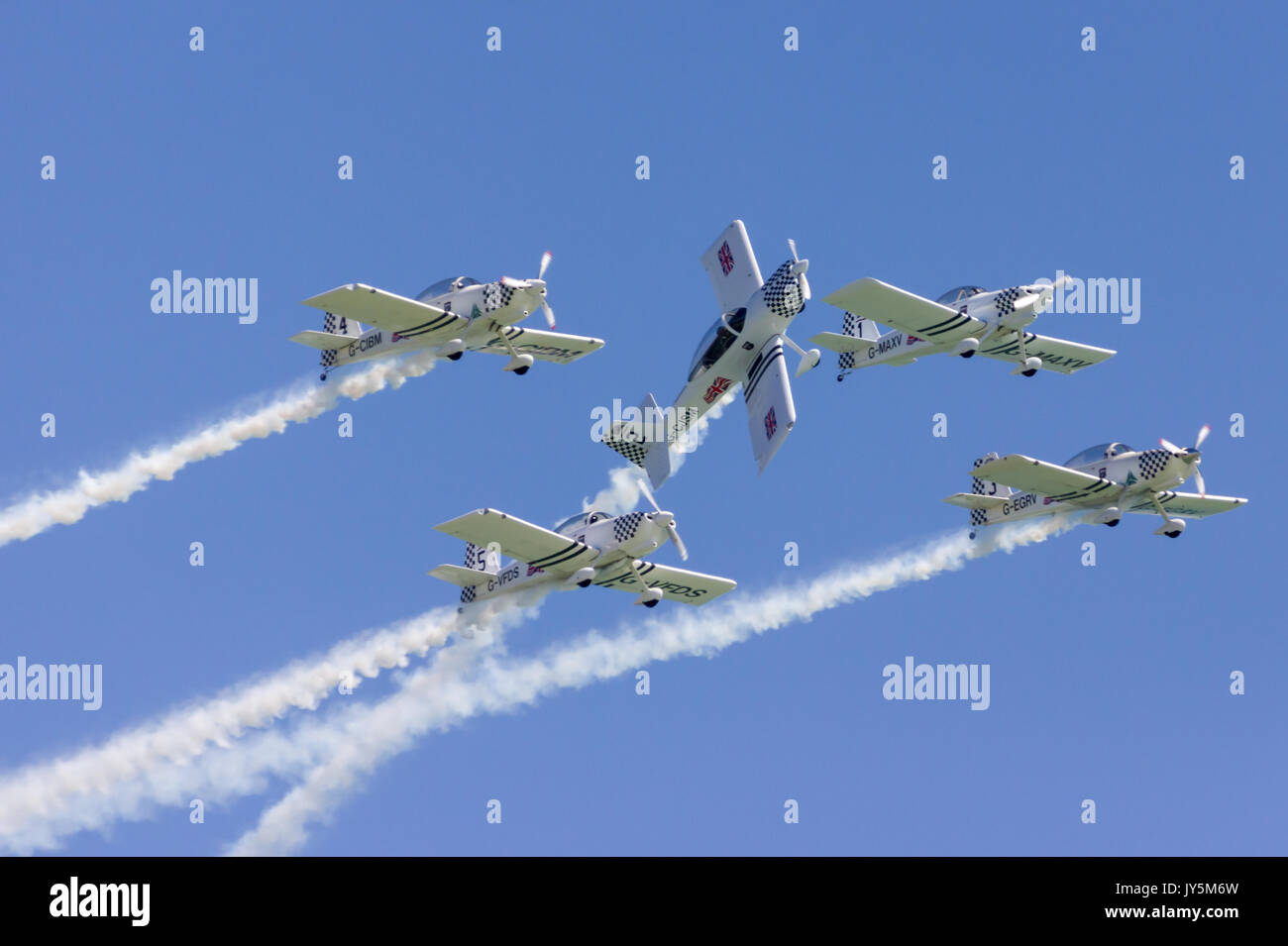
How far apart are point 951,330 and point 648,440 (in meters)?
8.38

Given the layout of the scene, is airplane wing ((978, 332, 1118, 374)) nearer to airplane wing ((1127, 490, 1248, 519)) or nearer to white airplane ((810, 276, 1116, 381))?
white airplane ((810, 276, 1116, 381))

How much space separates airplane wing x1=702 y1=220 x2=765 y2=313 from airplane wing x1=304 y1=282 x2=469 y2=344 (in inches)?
247

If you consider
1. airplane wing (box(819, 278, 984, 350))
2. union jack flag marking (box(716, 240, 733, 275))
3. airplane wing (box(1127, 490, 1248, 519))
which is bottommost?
airplane wing (box(1127, 490, 1248, 519))

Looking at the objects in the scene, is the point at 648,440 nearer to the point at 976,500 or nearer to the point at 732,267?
the point at 732,267

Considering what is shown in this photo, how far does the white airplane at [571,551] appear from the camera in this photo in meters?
43.9

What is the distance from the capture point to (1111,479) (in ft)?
166

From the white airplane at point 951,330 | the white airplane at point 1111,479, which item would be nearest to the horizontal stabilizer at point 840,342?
the white airplane at point 951,330

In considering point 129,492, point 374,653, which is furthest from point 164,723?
point 129,492

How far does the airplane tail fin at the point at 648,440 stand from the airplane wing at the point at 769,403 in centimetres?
279

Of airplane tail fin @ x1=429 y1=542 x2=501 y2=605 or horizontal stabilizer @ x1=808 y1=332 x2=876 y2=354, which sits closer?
airplane tail fin @ x1=429 y1=542 x2=501 y2=605

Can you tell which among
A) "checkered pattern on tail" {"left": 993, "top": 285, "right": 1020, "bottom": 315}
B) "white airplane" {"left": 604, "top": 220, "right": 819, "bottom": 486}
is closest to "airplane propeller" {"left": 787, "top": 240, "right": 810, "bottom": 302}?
"white airplane" {"left": 604, "top": 220, "right": 819, "bottom": 486}

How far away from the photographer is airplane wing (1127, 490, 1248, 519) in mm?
51300

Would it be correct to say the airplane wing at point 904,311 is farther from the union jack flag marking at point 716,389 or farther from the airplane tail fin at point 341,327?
the airplane tail fin at point 341,327
